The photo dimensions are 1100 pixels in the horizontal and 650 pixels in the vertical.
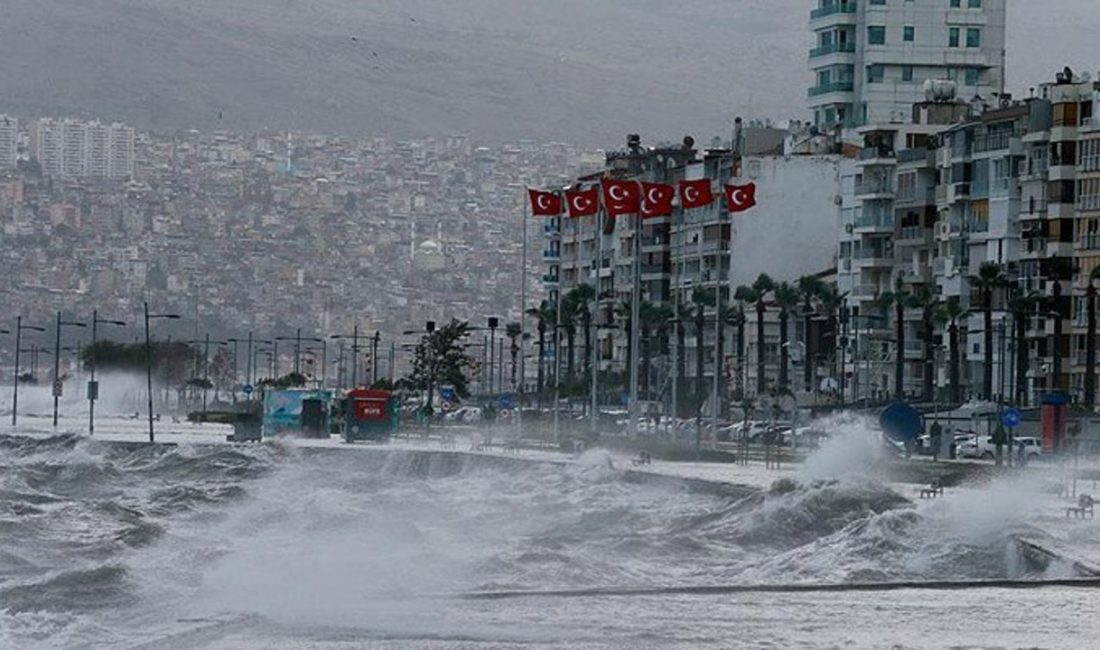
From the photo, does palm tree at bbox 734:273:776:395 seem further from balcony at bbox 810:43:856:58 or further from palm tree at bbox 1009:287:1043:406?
palm tree at bbox 1009:287:1043:406

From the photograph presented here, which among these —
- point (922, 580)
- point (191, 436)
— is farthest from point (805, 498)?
point (191, 436)

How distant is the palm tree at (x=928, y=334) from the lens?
382ft

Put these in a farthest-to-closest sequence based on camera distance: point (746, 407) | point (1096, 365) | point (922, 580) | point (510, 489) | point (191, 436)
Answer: point (191, 436) → point (1096, 365) → point (746, 407) → point (510, 489) → point (922, 580)

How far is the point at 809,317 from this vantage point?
128 meters

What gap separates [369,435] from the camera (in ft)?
364

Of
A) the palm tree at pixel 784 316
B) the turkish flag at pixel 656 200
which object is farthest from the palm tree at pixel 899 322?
the turkish flag at pixel 656 200

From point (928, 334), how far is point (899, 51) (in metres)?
36.8

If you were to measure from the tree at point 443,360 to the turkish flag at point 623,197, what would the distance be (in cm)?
6242

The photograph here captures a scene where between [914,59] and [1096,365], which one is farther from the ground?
[914,59]

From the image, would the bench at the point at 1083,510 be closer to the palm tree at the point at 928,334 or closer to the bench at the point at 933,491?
the bench at the point at 933,491

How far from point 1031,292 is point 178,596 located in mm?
75015

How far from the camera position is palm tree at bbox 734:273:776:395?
13200cm

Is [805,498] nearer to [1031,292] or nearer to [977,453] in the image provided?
[977,453]

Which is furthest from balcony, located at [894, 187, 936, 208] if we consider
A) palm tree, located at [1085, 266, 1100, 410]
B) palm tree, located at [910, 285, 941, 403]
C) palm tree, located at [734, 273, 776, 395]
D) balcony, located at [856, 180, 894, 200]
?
palm tree, located at [1085, 266, 1100, 410]
